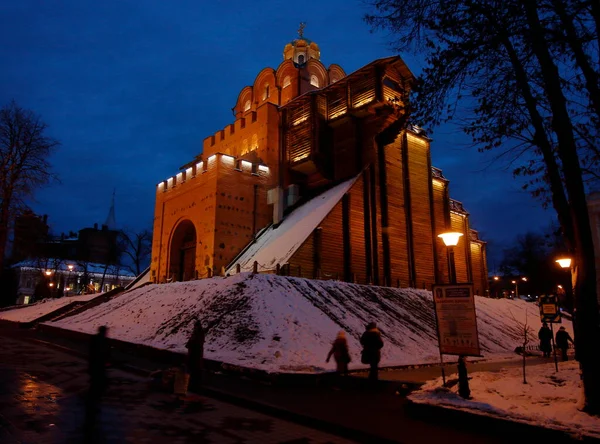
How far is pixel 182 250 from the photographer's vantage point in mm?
34906

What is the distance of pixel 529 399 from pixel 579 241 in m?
2.66

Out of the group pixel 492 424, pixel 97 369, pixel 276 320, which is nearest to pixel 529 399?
pixel 492 424

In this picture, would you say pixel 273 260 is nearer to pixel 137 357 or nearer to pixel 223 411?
pixel 137 357

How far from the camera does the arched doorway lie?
34062 mm

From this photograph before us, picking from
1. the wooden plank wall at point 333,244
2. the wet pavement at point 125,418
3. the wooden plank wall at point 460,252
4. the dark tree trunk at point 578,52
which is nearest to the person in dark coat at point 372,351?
the wet pavement at point 125,418

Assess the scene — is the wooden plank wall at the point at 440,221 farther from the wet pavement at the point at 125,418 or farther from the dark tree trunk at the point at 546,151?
the wet pavement at the point at 125,418

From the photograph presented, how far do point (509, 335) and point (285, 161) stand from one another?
20.2m

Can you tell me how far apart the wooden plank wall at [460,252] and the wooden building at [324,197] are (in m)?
0.16

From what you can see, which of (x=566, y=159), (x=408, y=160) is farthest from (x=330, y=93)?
(x=566, y=159)

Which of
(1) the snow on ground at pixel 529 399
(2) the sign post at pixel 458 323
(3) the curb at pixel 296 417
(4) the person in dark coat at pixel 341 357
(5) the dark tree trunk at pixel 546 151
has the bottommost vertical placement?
(3) the curb at pixel 296 417

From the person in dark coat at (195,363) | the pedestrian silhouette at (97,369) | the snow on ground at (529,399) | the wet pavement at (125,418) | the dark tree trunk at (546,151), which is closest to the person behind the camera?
the wet pavement at (125,418)

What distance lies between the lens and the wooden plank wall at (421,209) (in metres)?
32.1

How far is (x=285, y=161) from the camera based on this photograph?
3531cm

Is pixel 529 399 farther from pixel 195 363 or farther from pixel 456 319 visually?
pixel 195 363
